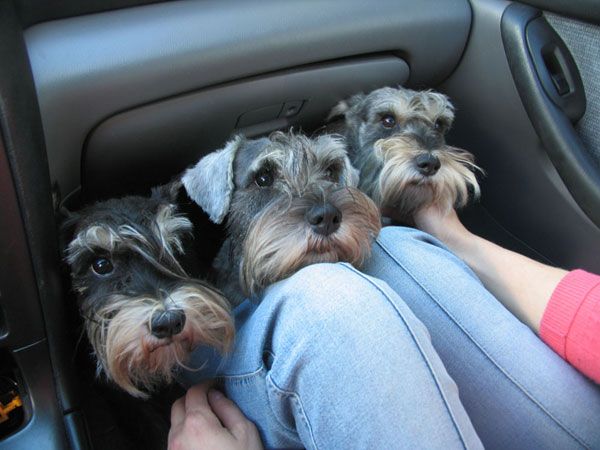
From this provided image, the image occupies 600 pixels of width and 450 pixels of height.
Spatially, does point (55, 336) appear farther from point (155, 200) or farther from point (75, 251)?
point (155, 200)

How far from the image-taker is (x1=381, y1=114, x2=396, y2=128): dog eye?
2.58 metres

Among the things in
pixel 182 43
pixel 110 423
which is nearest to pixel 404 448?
pixel 110 423

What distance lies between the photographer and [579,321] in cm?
162

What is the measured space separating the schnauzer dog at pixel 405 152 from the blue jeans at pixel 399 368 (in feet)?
1.76

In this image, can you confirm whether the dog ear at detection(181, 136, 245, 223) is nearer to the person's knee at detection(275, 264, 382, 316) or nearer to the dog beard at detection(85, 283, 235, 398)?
the dog beard at detection(85, 283, 235, 398)

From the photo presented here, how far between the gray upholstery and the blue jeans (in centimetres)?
101

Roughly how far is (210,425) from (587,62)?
2065 mm

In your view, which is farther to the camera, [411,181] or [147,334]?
[411,181]

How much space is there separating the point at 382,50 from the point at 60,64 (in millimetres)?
1314

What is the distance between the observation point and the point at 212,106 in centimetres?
201

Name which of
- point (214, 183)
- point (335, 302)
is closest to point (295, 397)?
point (335, 302)

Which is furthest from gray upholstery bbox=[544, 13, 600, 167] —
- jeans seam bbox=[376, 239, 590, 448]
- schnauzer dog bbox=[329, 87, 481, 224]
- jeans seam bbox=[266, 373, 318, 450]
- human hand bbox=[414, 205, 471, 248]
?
jeans seam bbox=[266, 373, 318, 450]

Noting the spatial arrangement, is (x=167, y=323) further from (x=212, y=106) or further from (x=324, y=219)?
(x=212, y=106)

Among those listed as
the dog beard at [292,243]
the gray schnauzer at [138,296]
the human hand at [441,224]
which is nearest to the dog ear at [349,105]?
the human hand at [441,224]
